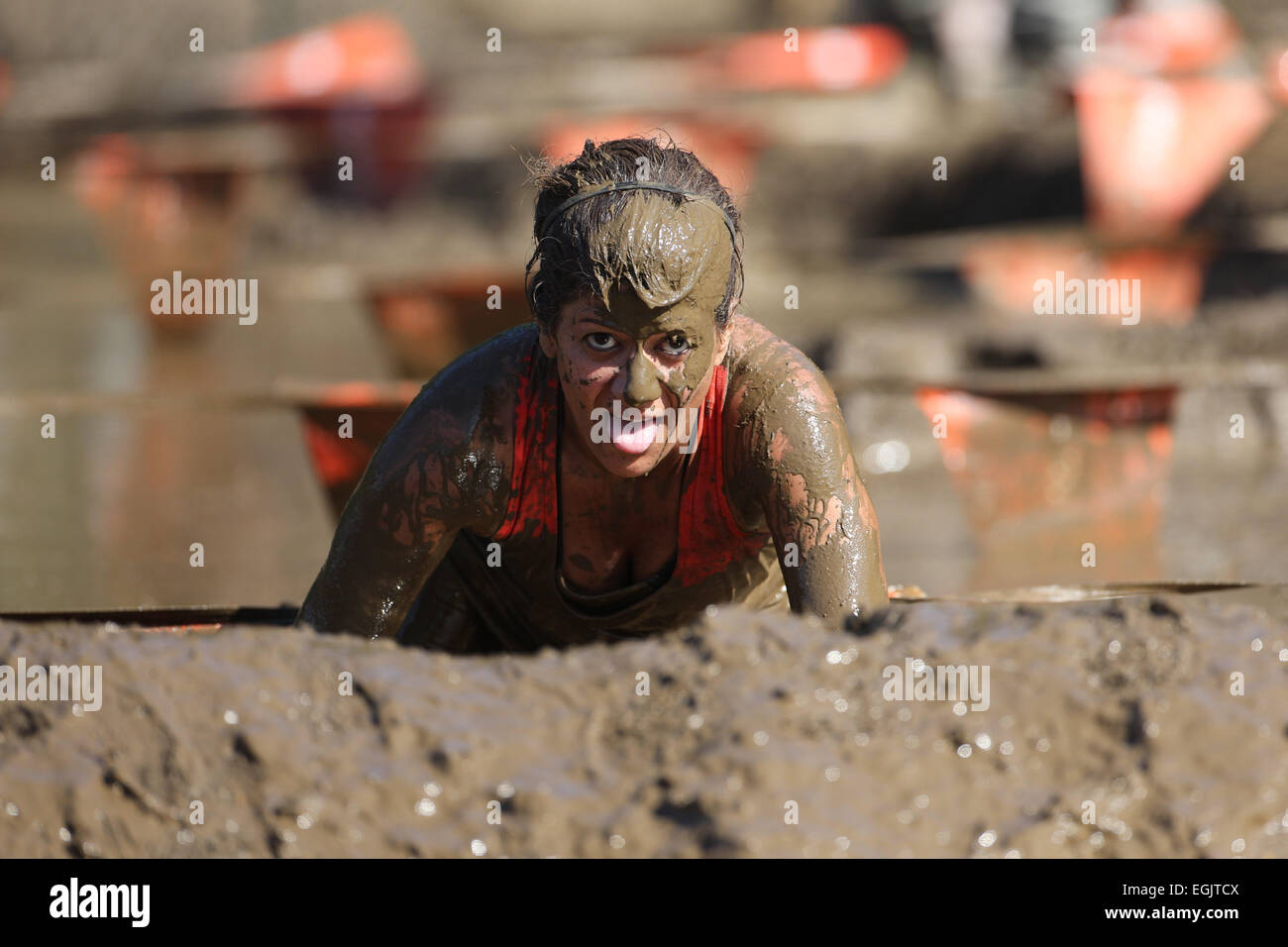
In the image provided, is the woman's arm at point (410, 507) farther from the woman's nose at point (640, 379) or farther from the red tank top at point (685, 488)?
the woman's nose at point (640, 379)

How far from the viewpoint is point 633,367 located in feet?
6.90

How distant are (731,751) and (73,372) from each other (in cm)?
682

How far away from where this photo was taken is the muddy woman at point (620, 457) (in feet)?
6.91

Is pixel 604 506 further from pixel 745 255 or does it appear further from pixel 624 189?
pixel 745 255

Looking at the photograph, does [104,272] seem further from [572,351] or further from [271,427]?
[572,351]

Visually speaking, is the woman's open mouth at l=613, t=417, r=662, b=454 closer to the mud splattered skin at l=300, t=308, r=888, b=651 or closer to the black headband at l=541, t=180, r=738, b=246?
the mud splattered skin at l=300, t=308, r=888, b=651

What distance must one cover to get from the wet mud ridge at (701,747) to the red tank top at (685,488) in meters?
0.74

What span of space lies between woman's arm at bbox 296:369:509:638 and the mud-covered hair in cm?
23

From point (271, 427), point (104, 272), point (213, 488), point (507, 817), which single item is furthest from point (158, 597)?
point (104, 272)

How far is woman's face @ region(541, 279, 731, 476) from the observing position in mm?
2092

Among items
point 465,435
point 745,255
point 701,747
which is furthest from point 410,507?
point 745,255

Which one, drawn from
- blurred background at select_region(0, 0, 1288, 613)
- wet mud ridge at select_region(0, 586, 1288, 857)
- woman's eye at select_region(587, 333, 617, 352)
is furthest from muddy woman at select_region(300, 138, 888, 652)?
blurred background at select_region(0, 0, 1288, 613)

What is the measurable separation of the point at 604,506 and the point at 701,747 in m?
0.96
